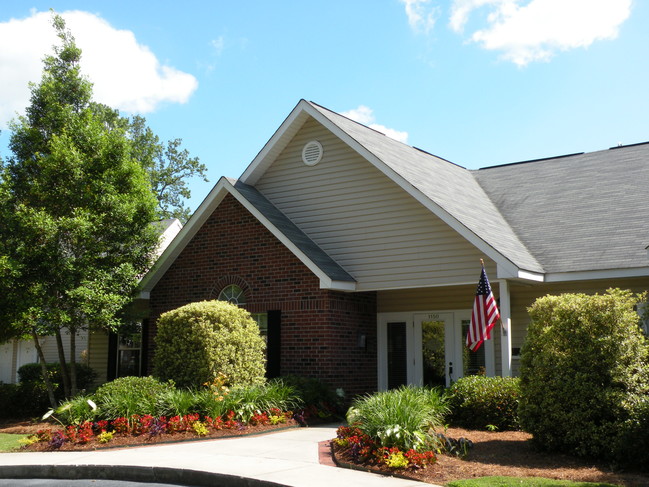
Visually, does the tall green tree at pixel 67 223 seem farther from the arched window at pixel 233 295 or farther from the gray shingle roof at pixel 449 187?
the gray shingle roof at pixel 449 187

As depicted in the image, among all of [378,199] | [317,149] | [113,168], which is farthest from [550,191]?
[113,168]

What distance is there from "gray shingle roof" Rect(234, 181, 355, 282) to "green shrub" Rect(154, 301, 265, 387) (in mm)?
2061

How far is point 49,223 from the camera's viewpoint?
14.3 metres

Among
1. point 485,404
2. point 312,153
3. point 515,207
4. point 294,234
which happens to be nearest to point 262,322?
point 294,234

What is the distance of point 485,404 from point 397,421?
3362 mm

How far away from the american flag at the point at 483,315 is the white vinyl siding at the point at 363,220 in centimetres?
132

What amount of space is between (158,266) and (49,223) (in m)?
3.03

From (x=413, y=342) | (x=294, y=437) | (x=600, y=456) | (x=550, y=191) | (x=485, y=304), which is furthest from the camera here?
(x=550, y=191)

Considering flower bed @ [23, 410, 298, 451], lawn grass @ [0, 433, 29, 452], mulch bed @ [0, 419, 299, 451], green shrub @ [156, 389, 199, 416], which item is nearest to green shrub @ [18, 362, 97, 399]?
lawn grass @ [0, 433, 29, 452]

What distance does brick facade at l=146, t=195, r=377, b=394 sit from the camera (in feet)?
47.7

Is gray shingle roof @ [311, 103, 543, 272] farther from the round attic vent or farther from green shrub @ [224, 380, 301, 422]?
green shrub @ [224, 380, 301, 422]

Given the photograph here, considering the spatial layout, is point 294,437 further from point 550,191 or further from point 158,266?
point 550,191

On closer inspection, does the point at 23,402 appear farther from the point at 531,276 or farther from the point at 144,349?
the point at 531,276

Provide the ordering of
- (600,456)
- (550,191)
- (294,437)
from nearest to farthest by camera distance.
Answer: (600,456)
(294,437)
(550,191)
